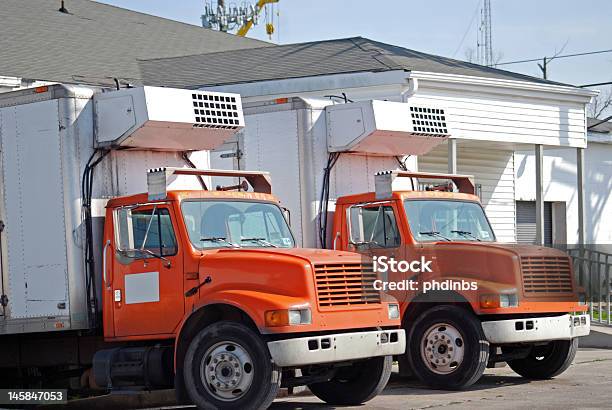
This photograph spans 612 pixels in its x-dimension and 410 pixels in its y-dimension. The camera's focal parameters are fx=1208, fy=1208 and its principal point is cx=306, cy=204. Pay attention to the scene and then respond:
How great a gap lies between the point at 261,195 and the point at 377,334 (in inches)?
80.6

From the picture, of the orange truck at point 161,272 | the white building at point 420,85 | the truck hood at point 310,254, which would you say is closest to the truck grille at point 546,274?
the orange truck at point 161,272

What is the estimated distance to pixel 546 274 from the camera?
14422 mm

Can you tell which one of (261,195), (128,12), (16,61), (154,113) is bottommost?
(261,195)

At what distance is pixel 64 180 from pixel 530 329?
220 inches

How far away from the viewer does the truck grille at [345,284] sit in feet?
38.1

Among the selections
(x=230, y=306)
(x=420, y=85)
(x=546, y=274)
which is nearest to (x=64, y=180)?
(x=230, y=306)

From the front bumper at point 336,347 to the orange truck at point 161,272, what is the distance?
1 centimetres

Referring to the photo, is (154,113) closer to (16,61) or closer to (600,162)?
(16,61)

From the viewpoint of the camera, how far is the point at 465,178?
15.6 metres

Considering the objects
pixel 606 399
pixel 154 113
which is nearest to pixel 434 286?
pixel 606 399

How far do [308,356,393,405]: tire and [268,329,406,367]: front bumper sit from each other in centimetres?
50

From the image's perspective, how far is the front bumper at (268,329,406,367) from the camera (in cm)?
1120

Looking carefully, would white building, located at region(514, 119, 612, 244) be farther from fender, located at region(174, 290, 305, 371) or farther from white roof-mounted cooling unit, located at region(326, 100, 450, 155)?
fender, located at region(174, 290, 305, 371)

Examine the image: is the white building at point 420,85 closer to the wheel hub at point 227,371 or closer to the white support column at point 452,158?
the white support column at point 452,158
